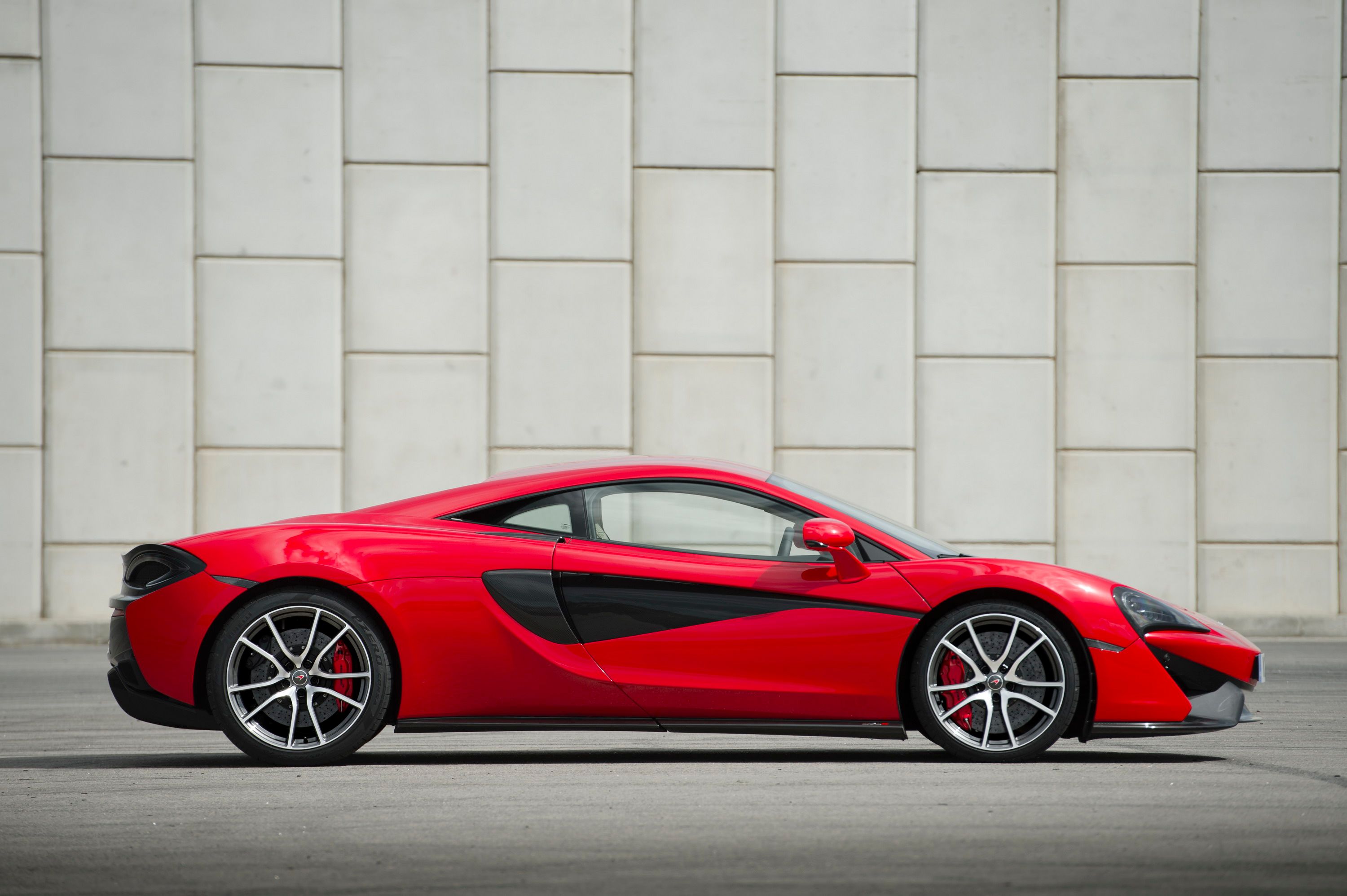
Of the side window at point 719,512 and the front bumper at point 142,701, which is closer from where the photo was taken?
the front bumper at point 142,701

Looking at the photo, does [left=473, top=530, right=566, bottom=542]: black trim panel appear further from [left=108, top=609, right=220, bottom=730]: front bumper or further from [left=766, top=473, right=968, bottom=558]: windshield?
[left=108, top=609, right=220, bottom=730]: front bumper

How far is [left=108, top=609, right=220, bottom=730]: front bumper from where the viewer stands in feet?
19.1

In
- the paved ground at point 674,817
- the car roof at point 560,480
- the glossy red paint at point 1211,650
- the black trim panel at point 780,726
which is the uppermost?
the car roof at point 560,480

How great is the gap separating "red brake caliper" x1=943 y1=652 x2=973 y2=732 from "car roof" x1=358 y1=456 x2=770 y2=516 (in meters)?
0.83

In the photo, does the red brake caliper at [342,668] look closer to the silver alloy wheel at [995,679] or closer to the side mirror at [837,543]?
the side mirror at [837,543]

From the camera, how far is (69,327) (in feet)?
42.5

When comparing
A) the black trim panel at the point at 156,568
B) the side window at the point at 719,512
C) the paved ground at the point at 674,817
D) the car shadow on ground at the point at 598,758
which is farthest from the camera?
the car shadow on ground at the point at 598,758

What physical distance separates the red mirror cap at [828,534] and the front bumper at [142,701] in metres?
2.56

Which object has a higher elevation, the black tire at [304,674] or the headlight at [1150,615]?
the headlight at [1150,615]

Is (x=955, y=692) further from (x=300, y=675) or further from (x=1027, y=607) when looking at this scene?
(x=300, y=675)

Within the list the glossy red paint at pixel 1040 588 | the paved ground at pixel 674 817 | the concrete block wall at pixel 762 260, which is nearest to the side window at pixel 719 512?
the glossy red paint at pixel 1040 588

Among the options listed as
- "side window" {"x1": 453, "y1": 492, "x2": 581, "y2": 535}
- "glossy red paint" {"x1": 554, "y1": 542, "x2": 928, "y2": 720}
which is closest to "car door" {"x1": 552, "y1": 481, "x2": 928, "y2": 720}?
"glossy red paint" {"x1": 554, "y1": 542, "x2": 928, "y2": 720}

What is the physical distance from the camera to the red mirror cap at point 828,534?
5621 millimetres

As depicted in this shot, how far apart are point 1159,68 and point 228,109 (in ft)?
28.6
